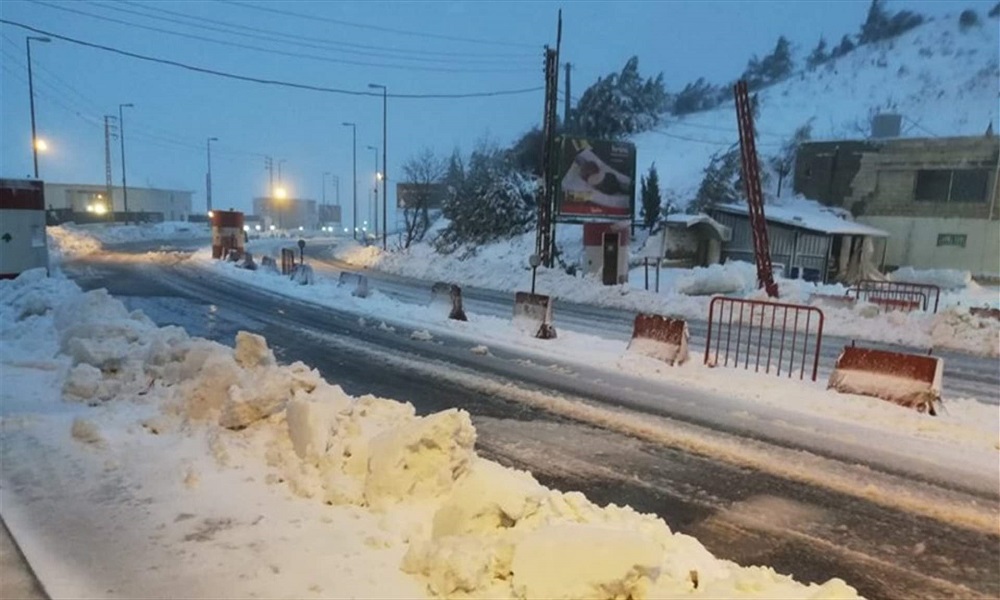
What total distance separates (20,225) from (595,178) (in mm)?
19897

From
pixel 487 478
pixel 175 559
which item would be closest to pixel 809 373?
pixel 487 478

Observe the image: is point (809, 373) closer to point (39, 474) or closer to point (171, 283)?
point (39, 474)

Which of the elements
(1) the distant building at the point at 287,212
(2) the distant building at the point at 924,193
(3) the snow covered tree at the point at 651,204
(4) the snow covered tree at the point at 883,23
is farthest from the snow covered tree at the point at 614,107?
(1) the distant building at the point at 287,212

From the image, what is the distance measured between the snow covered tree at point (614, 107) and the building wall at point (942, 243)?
67.2 ft

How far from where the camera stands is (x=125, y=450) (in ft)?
19.2

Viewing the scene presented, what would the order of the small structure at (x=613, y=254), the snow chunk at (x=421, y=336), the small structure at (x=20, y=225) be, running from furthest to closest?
the small structure at (x=613, y=254), the small structure at (x=20, y=225), the snow chunk at (x=421, y=336)

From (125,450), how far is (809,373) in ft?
33.2

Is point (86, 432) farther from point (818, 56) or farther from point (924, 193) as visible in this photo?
point (818, 56)

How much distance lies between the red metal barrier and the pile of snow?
42.4 feet

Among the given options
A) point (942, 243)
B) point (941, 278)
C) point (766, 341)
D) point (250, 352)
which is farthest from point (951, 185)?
point (250, 352)

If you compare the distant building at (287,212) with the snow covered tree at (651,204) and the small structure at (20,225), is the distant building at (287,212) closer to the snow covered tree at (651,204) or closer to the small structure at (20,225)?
the snow covered tree at (651,204)

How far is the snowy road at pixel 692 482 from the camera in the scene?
4.49 m

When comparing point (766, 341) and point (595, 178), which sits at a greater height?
point (595, 178)

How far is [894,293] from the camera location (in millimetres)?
22938
